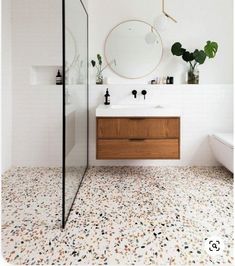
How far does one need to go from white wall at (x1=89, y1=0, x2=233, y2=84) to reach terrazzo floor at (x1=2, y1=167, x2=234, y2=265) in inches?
60.1

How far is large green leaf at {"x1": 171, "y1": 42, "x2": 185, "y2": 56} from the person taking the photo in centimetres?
352

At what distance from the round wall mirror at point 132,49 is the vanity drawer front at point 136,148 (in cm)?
114

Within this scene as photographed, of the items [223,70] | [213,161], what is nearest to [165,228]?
[213,161]

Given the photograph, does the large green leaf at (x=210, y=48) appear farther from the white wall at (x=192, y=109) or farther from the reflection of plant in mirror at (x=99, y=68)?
the reflection of plant in mirror at (x=99, y=68)

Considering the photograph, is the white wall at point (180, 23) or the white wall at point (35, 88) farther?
the white wall at point (180, 23)

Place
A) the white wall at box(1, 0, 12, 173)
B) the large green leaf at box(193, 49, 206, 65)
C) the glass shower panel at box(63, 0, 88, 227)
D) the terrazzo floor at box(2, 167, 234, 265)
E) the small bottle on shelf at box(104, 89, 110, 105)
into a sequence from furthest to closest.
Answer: the small bottle on shelf at box(104, 89, 110, 105)
the large green leaf at box(193, 49, 206, 65)
the white wall at box(1, 0, 12, 173)
the glass shower panel at box(63, 0, 88, 227)
the terrazzo floor at box(2, 167, 234, 265)

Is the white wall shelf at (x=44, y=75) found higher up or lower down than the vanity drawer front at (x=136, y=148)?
higher up

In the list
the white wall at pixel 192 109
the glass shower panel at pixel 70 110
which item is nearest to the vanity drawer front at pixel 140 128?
the glass shower panel at pixel 70 110

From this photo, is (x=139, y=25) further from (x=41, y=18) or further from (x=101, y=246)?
(x=101, y=246)

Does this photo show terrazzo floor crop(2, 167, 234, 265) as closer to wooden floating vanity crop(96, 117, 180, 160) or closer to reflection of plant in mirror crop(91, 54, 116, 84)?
wooden floating vanity crop(96, 117, 180, 160)

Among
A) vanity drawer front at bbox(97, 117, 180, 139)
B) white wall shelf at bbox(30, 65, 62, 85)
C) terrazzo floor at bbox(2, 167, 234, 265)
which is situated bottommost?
terrazzo floor at bbox(2, 167, 234, 265)

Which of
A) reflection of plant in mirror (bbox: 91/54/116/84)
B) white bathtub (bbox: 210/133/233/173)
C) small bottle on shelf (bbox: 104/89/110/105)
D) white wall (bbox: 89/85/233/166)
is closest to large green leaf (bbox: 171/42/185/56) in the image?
white wall (bbox: 89/85/233/166)

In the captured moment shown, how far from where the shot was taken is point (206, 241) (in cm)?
185

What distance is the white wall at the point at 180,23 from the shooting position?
3629 millimetres
